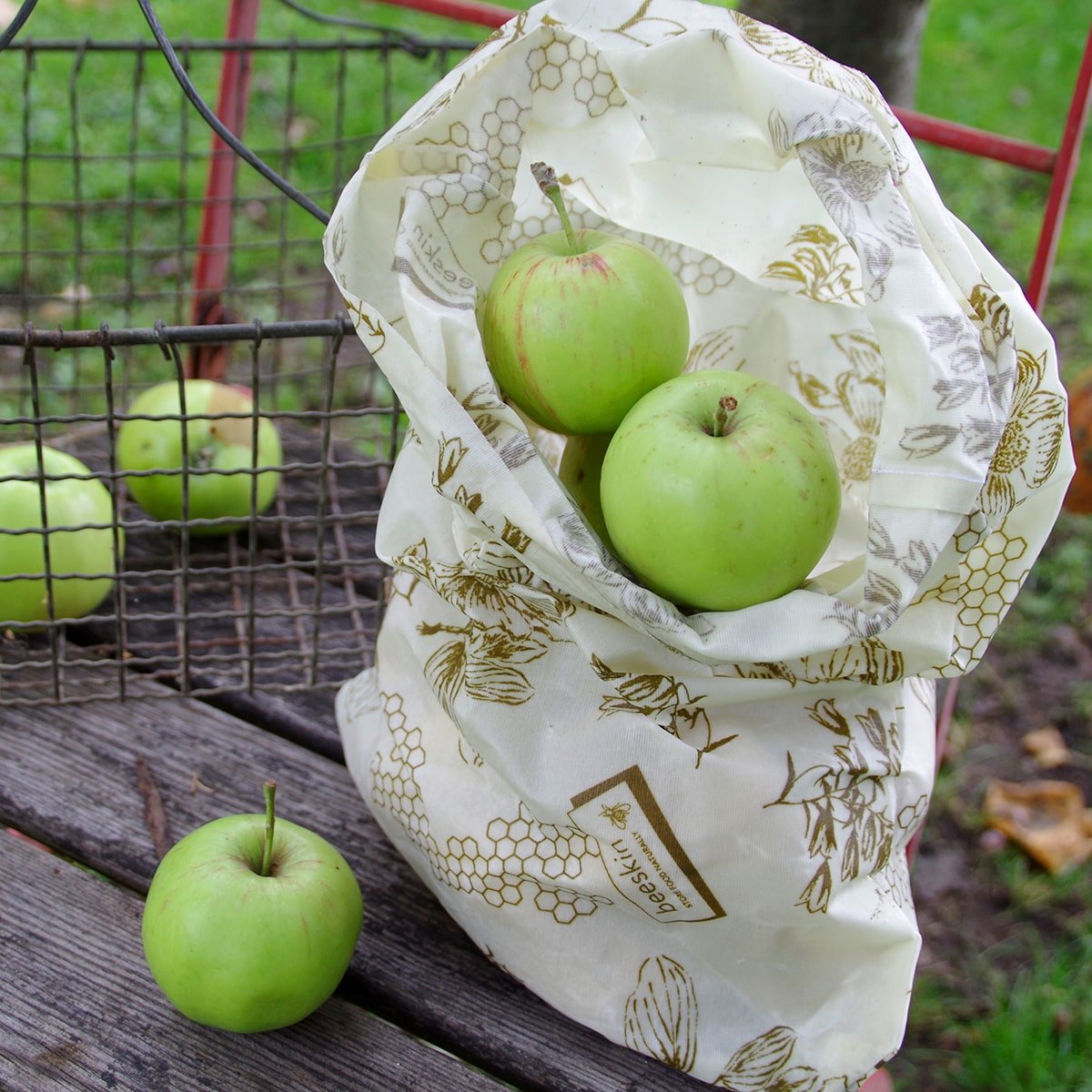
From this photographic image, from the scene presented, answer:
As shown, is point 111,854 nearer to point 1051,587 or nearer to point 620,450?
point 620,450

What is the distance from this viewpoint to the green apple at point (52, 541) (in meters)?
1.01

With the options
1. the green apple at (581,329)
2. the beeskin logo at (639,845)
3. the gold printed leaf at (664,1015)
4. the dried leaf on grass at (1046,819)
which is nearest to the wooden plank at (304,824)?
the gold printed leaf at (664,1015)

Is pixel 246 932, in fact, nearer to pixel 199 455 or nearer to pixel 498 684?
pixel 498 684

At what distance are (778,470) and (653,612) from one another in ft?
0.38

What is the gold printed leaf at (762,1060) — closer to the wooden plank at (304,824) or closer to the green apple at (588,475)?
the wooden plank at (304,824)

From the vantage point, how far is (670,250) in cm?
94

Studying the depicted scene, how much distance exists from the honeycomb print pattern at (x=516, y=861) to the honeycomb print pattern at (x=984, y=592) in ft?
0.89

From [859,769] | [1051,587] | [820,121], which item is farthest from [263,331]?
[1051,587]

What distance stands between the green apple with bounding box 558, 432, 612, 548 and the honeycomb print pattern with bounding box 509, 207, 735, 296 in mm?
168

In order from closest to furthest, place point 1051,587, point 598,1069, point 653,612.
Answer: point 653,612
point 598,1069
point 1051,587

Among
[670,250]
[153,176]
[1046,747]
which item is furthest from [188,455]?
[153,176]

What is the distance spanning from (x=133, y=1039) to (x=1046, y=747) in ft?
4.24

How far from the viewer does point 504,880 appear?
2.62 ft

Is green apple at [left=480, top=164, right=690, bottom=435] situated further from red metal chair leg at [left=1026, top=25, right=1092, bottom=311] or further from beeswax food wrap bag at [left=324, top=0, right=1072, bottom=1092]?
red metal chair leg at [left=1026, top=25, right=1092, bottom=311]
